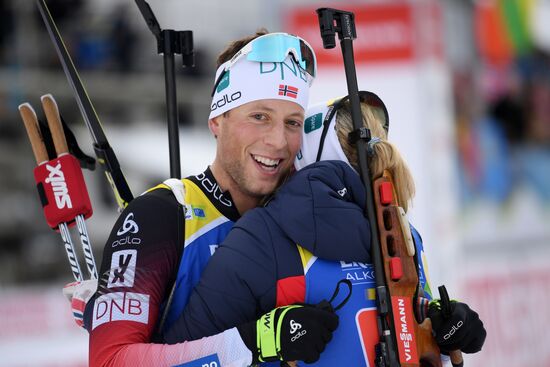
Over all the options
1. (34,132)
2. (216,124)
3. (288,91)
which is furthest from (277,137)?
(34,132)

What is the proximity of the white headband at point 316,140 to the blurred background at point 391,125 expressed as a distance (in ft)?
5.42

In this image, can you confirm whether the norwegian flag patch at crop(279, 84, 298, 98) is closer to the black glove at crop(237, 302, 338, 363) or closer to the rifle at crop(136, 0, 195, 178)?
the rifle at crop(136, 0, 195, 178)

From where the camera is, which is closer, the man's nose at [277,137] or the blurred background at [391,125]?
the man's nose at [277,137]

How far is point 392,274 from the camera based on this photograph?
2.86 m

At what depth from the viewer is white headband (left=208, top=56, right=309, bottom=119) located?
10.7 feet

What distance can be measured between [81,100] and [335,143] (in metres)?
1.04

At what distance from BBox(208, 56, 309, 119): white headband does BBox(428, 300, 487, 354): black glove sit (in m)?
0.87

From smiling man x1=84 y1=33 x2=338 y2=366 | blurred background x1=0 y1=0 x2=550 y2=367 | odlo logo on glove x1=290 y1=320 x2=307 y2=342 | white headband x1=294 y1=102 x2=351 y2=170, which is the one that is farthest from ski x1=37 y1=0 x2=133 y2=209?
blurred background x1=0 y1=0 x2=550 y2=367

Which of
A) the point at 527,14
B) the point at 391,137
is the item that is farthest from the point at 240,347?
the point at 527,14

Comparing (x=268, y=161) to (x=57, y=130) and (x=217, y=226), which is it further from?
(x=57, y=130)

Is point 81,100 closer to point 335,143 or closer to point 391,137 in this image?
point 335,143

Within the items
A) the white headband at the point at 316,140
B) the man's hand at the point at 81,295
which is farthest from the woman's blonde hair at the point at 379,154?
the man's hand at the point at 81,295

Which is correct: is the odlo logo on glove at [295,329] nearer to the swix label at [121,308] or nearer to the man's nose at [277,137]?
the swix label at [121,308]

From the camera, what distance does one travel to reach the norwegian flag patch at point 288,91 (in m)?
3.27
